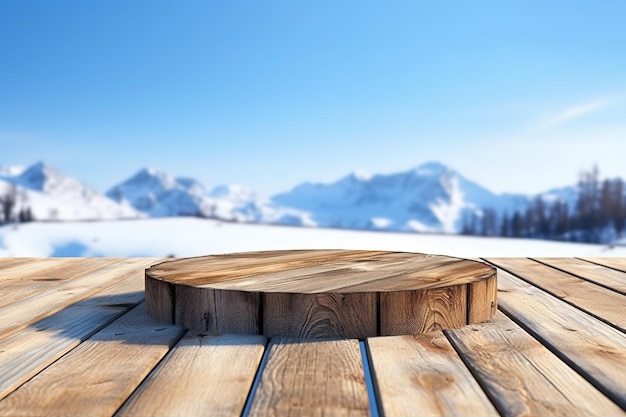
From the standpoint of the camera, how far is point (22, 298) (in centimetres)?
232

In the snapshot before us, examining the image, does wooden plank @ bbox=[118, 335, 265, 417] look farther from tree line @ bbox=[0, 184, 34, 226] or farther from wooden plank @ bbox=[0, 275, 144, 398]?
tree line @ bbox=[0, 184, 34, 226]

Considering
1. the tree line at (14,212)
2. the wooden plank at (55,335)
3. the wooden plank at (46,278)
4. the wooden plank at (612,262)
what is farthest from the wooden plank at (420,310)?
the tree line at (14,212)

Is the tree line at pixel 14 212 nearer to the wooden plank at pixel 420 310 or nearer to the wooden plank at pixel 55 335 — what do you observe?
the wooden plank at pixel 55 335

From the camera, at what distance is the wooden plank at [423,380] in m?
1.08

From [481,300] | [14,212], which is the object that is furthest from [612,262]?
[14,212]

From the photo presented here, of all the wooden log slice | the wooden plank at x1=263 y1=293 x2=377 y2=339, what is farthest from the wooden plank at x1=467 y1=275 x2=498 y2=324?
the wooden plank at x1=263 y1=293 x2=377 y2=339

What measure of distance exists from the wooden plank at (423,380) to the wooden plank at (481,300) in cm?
25

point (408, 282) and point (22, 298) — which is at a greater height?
point (408, 282)

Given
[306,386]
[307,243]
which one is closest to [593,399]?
[306,386]

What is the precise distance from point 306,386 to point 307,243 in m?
5.22

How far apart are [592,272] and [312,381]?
2366mm

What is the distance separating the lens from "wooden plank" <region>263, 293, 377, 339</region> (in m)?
1.62

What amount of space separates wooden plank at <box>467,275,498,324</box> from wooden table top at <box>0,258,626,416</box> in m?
0.04

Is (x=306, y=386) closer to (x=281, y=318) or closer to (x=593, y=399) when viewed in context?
(x=281, y=318)
